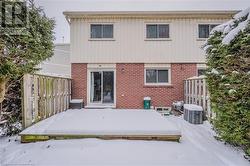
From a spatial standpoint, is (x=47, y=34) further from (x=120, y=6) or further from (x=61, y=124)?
(x=120, y=6)

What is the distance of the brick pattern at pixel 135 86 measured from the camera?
13.5 metres

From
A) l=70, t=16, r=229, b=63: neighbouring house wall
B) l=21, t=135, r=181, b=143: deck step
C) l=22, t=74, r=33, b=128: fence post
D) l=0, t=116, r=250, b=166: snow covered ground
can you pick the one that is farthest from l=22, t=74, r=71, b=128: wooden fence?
l=70, t=16, r=229, b=63: neighbouring house wall

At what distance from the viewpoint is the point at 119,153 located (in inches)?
201

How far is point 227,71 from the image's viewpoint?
5.50 meters

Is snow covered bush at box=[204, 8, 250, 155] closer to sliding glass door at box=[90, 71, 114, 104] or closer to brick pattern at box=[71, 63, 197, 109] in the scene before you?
brick pattern at box=[71, 63, 197, 109]

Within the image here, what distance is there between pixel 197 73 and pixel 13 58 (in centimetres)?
1028

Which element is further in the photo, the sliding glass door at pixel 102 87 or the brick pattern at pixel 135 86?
the sliding glass door at pixel 102 87

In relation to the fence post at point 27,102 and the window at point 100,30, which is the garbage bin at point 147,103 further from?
the fence post at point 27,102

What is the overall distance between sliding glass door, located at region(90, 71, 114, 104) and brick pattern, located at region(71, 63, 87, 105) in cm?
41

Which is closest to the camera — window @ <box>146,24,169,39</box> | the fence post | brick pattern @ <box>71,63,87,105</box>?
the fence post

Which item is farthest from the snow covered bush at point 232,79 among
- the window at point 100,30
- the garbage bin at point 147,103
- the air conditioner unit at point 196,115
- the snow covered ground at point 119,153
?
the window at point 100,30

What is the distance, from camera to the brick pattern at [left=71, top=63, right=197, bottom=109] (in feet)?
44.4

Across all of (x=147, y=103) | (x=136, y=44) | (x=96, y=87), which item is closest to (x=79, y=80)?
(x=96, y=87)

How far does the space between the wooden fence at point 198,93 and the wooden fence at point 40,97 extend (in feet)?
18.4
